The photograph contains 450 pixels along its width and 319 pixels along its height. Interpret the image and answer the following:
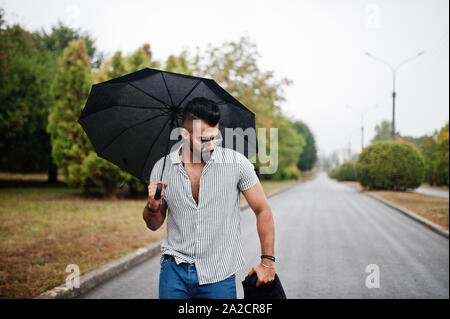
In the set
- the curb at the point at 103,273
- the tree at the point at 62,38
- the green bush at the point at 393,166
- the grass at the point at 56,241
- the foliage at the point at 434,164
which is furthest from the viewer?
the tree at the point at 62,38

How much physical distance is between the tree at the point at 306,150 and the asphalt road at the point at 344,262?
67.5 m

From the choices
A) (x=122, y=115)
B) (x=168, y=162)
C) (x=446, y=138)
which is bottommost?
(x=168, y=162)

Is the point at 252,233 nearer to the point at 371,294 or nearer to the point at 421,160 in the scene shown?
the point at 371,294

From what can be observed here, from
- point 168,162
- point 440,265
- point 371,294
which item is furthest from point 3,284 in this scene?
point 440,265

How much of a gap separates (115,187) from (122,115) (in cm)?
1331

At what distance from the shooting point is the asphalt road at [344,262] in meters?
4.91

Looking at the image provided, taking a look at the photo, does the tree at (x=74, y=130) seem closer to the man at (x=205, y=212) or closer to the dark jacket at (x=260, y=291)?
the man at (x=205, y=212)

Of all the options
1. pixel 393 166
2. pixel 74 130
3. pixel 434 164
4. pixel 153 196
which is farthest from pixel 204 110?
pixel 434 164

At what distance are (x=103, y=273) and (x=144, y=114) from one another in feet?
11.3

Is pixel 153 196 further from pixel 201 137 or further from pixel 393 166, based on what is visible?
pixel 393 166

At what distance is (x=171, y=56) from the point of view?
52.9 feet

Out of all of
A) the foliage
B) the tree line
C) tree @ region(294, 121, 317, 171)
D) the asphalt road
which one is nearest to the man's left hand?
the asphalt road

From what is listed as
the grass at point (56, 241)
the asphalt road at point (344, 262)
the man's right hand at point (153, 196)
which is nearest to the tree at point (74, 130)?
the grass at point (56, 241)

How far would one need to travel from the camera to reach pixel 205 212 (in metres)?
2.09
